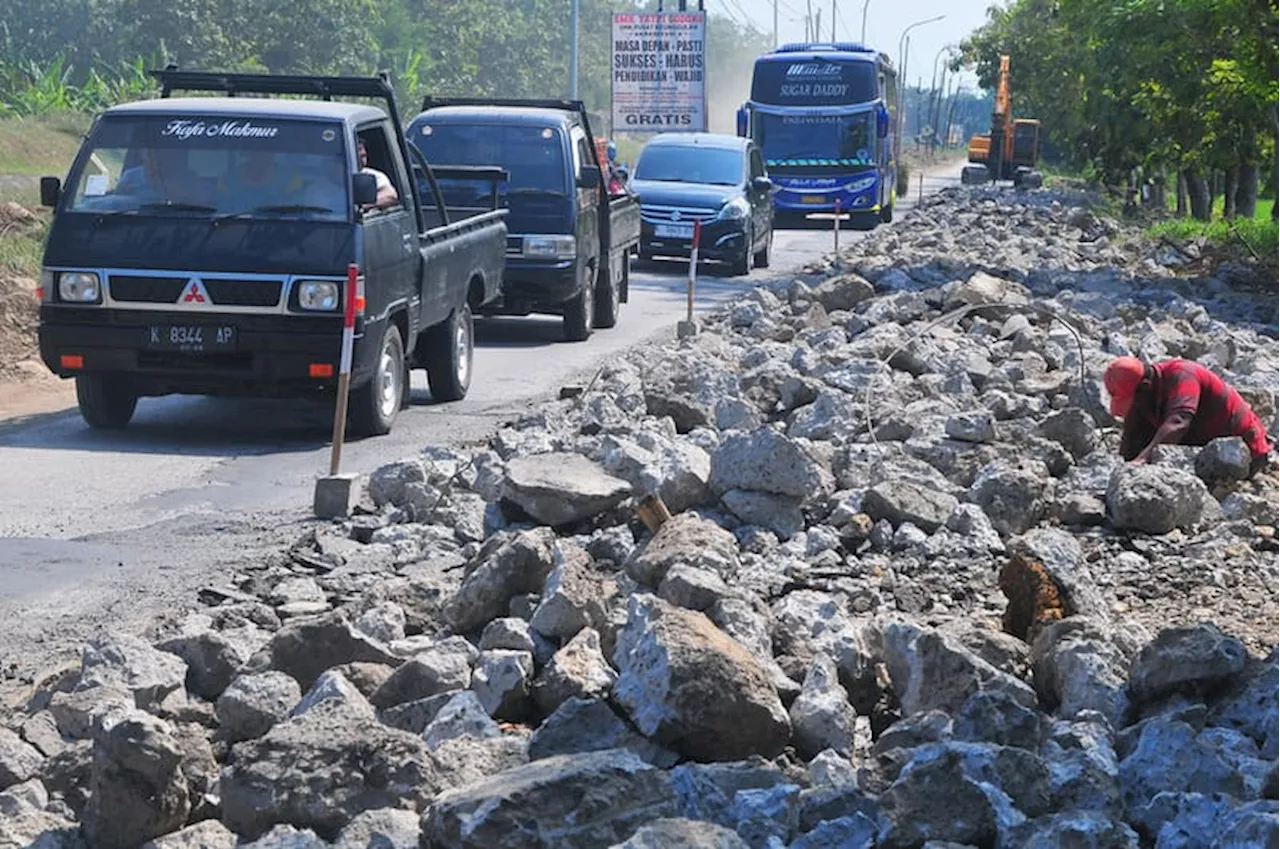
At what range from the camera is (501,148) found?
61.5 feet

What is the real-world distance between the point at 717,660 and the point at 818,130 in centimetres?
3622

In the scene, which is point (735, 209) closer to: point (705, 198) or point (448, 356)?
point (705, 198)

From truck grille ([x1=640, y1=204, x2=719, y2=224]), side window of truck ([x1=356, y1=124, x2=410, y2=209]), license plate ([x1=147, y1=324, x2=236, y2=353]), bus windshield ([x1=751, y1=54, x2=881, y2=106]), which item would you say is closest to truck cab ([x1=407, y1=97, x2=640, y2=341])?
side window of truck ([x1=356, y1=124, x2=410, y2=209])

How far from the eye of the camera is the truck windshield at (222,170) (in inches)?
484

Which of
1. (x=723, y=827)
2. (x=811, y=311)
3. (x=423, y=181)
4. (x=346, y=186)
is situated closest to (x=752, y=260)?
(x=811, y=311)

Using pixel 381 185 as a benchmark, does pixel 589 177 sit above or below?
below

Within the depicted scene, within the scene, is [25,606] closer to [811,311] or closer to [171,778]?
[171,778]

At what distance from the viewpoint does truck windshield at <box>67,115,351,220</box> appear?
1230 cm

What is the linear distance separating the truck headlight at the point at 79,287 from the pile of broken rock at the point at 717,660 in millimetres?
2460

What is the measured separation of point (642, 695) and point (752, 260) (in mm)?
24423

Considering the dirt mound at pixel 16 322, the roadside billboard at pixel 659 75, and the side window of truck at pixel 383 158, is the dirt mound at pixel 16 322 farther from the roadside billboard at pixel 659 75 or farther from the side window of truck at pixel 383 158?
the roadside billboard at pixel 659 75

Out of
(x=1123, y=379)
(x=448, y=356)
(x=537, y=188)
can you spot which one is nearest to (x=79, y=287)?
(x=448, y=356)

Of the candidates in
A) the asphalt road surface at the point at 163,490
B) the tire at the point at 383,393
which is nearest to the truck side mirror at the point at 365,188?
the tire at the point at 383,393

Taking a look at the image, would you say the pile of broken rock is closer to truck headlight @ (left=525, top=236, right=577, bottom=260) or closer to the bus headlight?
truck headlight @ (left=525, top=236, right=577, bottom=260)
